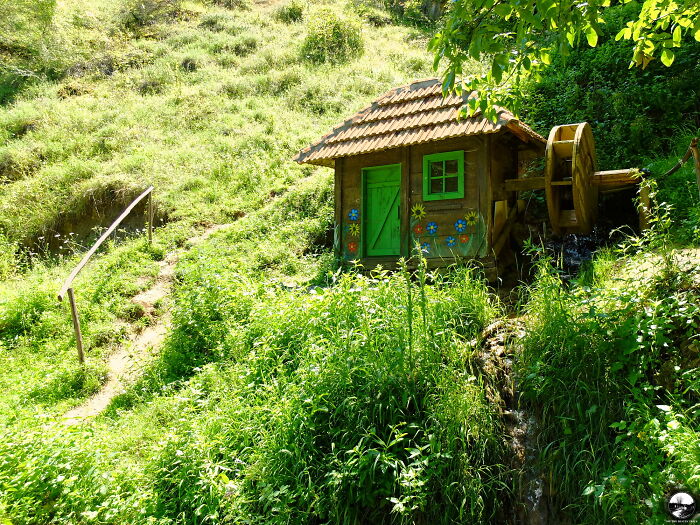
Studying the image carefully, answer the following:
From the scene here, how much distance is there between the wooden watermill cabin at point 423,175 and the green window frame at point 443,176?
0.02 meters

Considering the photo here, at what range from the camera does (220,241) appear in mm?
12773

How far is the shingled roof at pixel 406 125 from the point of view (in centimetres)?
895

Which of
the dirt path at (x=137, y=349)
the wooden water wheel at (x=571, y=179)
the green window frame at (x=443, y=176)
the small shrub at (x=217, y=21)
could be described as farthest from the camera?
the small shrub at (x=217, y=21)

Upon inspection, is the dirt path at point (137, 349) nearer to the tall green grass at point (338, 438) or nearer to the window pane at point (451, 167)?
the tall green grass at point (338, 438)

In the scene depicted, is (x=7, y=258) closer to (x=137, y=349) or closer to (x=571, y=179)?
(x=137, y=349)

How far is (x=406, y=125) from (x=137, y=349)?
5.97 m

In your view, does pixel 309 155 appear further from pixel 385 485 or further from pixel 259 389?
pixel 385 485

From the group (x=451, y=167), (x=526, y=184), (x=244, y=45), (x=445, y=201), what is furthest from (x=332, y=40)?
(x=526, y=184)

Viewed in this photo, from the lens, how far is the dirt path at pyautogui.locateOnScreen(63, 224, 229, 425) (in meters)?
7.55

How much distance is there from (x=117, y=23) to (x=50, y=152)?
13.9 m

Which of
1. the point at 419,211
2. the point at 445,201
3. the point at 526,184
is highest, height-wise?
the point at 526,184

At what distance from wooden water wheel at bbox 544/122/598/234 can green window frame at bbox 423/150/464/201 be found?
1.47 meters

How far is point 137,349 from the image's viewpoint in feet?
29.5

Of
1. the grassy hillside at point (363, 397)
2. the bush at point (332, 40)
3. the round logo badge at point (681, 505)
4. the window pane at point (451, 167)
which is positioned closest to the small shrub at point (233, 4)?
the bush at point (332, 40)
